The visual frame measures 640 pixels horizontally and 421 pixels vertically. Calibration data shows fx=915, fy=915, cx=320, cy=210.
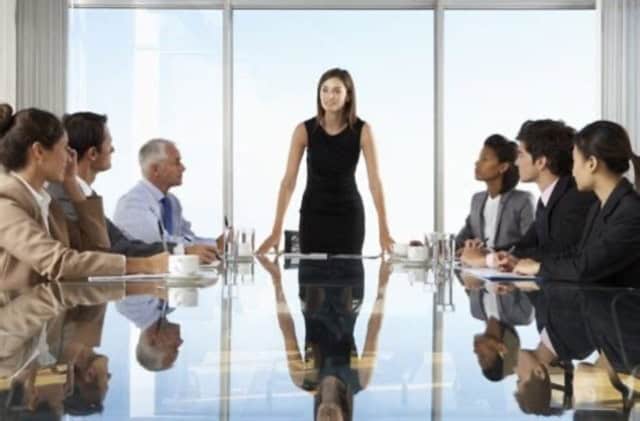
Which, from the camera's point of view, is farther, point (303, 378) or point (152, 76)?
point (152, 76)

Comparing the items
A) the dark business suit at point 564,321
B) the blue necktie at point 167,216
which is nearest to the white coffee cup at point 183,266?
the dark business suit at point 564,321

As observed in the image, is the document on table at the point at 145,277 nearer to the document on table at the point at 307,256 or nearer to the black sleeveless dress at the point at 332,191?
the document on table at the point at 307,256

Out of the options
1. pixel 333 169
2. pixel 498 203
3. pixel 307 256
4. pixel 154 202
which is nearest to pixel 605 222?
pixel 307 256

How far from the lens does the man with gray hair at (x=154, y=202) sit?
415 cm

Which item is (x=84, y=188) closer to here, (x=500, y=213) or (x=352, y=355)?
(x=500, y=213)

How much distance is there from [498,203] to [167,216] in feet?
5.57

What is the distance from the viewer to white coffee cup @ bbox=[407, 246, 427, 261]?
374 centimetres

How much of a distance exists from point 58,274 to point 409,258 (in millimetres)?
1605

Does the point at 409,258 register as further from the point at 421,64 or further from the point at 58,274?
the point at 421,64

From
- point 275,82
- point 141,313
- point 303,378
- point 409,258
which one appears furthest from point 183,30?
point 303,378

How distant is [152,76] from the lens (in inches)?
308

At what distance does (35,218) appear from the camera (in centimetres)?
272

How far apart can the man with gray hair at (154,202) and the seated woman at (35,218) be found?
992 millimetres

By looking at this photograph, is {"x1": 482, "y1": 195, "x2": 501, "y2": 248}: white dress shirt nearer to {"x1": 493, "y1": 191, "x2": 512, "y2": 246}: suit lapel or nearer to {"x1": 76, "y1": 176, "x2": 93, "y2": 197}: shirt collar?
{"x1": 493, "y1": 191, "x2": 512, "y2": 246}: suit lapel
